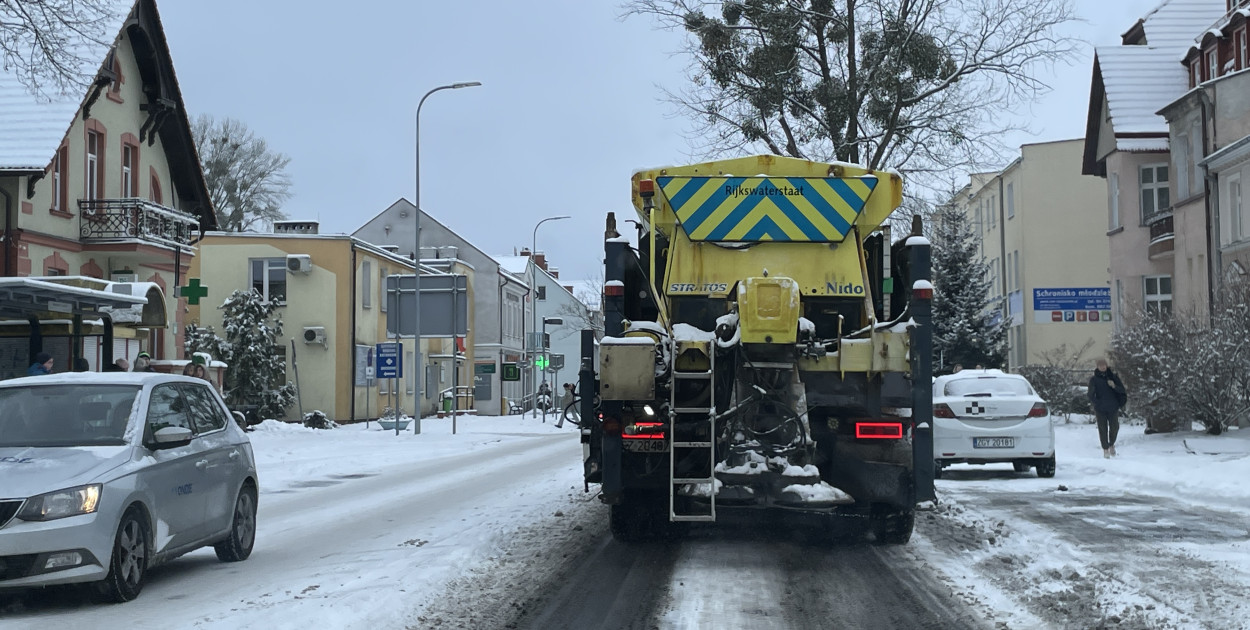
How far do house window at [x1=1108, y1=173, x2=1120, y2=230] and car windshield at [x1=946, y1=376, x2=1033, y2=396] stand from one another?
2149 centimetres

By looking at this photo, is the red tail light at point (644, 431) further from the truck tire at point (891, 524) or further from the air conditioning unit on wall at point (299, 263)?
the air conditioning unit on wall at point (299, 263)

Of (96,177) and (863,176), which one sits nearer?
(863,176)

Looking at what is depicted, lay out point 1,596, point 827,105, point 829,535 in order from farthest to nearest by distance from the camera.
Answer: point 827,105 → point 829,535 → point 1,596

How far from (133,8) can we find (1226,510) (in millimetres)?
26890

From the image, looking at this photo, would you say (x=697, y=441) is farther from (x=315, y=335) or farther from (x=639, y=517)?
(x=315, y=335)

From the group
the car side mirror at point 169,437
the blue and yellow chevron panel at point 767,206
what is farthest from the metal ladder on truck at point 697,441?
the car side mirror at point 169,437

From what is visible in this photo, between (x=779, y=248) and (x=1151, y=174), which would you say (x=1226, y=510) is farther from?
(x=1151, y=174)

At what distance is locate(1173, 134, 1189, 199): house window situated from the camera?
31875 mm

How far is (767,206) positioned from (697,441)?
204cm

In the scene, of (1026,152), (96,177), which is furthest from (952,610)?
(1026,152)

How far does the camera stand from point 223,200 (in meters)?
56.4

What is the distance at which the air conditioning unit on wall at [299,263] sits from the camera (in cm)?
4350

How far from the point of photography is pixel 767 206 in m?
9.85

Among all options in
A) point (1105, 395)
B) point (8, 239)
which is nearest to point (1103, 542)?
point (1105, 395)
